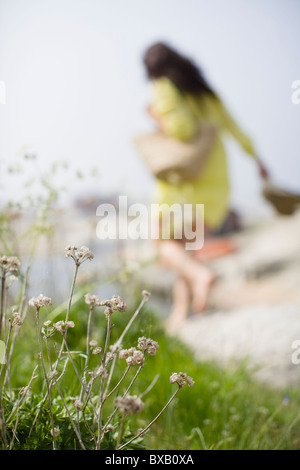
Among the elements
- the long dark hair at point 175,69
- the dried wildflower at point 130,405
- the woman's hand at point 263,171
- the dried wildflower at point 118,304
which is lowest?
the dried wildflower at point 130,405

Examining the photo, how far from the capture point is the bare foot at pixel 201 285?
296cm

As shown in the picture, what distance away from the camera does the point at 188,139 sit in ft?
8.95

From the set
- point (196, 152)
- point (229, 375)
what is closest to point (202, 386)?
point (229, 375)

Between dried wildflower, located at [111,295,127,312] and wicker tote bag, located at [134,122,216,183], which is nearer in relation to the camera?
dried wildflower, located at [111,295,127,312]

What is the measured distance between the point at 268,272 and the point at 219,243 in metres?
0.38

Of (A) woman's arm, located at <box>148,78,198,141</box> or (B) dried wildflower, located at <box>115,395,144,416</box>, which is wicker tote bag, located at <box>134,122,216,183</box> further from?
(B) dried wildflower, located at <box>115,395,144,416</box>

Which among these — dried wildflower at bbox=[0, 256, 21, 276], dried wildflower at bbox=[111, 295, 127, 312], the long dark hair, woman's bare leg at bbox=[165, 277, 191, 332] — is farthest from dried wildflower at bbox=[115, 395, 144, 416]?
woman's bare leg at bbox=[165, 277, 191, 332]

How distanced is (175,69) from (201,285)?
1266mm

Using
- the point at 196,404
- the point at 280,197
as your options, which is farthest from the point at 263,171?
the point at 196,404

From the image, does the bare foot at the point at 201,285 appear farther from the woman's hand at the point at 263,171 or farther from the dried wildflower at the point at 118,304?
the dried wildflower at the point at 118,304

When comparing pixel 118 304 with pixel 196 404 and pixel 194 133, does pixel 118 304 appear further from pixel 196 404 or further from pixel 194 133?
pixel 194 133

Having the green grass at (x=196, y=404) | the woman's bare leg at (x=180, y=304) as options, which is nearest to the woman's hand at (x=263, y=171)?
the woman's bare leg at (x=180, y=304)

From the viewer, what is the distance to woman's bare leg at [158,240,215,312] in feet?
9.73

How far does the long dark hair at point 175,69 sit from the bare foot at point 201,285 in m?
1.06
